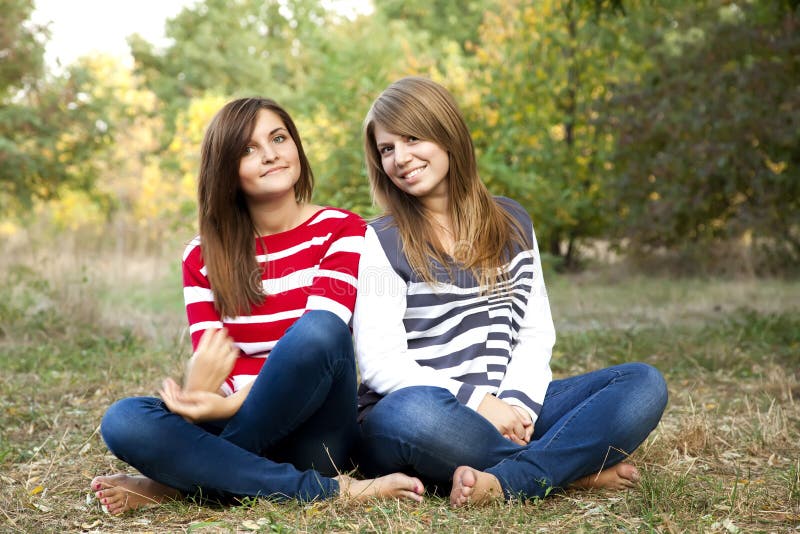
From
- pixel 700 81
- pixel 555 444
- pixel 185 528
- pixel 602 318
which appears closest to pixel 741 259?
pixel 700 81

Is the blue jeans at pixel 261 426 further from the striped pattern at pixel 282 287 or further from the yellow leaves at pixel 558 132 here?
the yellow leaves at pixel 558 132

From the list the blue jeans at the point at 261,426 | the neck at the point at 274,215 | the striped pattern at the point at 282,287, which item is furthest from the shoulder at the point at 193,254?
the blue jeans at the point at 261,426

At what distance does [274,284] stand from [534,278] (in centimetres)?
84

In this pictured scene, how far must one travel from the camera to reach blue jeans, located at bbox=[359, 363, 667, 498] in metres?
2.32

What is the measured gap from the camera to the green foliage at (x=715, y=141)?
8695 mm

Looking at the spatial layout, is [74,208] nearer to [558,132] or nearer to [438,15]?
[558,132]

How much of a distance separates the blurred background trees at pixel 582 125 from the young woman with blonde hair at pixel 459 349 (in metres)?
4.69

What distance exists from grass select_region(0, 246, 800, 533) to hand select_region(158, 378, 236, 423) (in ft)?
0.89

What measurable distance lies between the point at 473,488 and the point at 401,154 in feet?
3.35

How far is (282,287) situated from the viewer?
101 inches

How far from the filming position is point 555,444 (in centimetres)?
239

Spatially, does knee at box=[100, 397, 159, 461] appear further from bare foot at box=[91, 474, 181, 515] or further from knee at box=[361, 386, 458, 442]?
knee at box=[361, 386, 458, 442]

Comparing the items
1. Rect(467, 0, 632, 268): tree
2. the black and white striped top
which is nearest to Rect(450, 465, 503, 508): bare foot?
the black and white striped top

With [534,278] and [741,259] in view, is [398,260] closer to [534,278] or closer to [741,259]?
[534,278]
